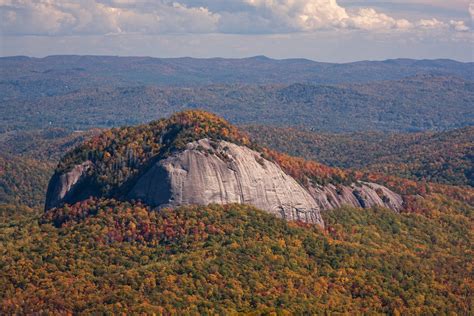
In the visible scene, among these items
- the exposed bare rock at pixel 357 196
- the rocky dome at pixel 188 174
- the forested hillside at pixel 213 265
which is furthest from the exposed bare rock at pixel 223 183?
the exposed bare rock at pixel 357 196

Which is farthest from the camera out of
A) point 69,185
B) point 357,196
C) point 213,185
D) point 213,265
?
point 357,196

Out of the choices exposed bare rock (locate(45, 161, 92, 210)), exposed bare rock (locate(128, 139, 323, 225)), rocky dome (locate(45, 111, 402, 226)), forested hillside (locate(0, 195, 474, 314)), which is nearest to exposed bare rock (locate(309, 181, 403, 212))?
rocky dome (locate(45, 111, 402, 226))

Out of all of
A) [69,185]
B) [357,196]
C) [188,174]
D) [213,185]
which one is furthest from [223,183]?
[357,196]

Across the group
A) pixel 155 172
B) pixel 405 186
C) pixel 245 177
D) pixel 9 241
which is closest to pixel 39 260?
pixel 9 241

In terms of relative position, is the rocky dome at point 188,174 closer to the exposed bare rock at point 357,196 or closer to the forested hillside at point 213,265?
the exposed bare rock at point 357,196

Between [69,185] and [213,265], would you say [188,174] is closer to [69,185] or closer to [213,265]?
[213,265]

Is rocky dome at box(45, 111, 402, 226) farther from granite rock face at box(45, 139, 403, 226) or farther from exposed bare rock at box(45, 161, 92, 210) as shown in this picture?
exposed bare rock at box(45, 161, 92, 210)
